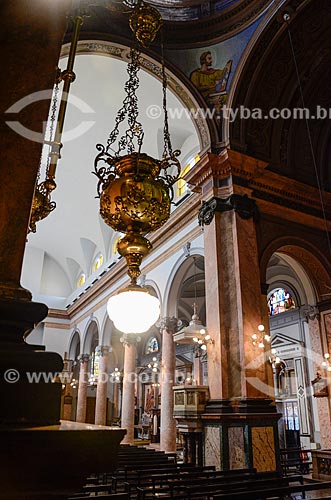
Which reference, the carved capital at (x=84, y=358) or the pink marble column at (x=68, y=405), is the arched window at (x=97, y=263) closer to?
the carved capital at (x=84, y=358)

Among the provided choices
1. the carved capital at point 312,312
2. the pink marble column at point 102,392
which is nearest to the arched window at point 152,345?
the pink marble column at point 102,392

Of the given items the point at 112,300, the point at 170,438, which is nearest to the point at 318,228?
the point at 170,438

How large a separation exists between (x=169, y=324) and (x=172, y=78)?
6.56 m

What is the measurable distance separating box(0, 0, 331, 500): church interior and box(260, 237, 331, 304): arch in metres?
0.04

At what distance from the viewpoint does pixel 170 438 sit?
1095 centimetres

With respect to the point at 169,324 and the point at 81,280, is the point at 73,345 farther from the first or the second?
the point at 169,324

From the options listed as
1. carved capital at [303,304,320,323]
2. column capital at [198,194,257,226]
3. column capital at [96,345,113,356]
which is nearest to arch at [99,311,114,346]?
column capital at [96,345,113,356]

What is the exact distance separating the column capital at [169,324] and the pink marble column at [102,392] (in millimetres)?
6851

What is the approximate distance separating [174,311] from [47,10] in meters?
10.9

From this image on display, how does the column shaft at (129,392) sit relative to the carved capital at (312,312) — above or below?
below

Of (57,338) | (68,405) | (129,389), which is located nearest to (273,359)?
(129,389)

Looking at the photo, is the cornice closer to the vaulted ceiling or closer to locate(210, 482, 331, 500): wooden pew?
the vaulted ceiling

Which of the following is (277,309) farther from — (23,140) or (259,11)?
(23,140)

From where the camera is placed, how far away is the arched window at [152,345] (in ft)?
74.9
